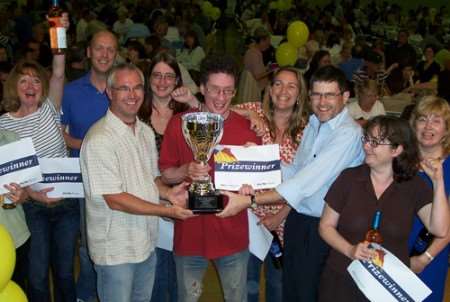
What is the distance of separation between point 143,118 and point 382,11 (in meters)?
13.8

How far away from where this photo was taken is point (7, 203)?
9.37 ft

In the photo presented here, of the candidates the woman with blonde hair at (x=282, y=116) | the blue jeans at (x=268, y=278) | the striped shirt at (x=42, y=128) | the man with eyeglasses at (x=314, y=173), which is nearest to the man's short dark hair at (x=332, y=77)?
the man with eyeglasses at (x=314, y=173)

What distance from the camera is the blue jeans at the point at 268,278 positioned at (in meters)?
3.22

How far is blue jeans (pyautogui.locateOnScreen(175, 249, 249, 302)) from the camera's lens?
9.00ft

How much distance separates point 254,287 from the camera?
3285mm

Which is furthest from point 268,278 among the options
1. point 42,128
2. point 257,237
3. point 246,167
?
point 42,128

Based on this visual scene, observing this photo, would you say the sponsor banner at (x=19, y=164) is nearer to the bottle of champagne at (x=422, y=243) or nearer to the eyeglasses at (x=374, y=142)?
the eyeglasses at (x=374, y=142)

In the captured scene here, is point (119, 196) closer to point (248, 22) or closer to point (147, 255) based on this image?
point (147, 255)

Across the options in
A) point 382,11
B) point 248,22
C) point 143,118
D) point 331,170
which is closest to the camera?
Answer: point 331,170

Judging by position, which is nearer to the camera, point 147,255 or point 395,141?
point 395,141

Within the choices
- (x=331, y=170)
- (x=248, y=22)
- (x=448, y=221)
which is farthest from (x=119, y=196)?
(x=248, y=22)

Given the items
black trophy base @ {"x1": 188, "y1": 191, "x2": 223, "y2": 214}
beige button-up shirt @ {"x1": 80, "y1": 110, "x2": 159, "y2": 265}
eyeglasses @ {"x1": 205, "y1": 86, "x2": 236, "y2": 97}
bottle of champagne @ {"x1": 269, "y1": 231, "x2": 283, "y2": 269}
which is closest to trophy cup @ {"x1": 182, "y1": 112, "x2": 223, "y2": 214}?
black trophy base @ {"x1": 188, "y1": 191, "x2": 223, "y2": 214}

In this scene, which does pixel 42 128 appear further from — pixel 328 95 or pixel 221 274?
pixel 328 95

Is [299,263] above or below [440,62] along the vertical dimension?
below
